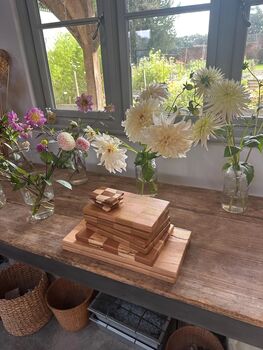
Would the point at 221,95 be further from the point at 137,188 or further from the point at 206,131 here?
the point at 137,188

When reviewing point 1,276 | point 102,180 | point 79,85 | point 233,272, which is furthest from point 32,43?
point 233,272

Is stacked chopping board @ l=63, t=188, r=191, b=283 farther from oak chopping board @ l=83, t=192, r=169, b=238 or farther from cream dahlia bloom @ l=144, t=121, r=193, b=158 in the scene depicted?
cream dahlia bloom @ l=144, t=121, r=193, b=158

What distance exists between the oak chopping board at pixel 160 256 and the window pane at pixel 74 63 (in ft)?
2.69

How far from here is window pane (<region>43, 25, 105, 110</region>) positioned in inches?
48.6

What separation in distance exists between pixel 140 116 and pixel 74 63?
783 mm

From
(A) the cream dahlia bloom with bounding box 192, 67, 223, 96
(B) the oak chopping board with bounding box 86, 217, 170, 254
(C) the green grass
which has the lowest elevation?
(B) the oak chopping board with bounding box 86, 217, 170, 254

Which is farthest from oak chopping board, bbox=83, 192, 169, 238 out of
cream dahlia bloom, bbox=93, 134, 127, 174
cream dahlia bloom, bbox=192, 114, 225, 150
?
cream dahlia bloom, bbox=192, 114, 225, 150

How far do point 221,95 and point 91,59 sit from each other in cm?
81

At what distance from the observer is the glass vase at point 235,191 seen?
0.87 meters

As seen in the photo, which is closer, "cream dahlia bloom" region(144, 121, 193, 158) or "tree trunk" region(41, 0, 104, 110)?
"cream dahlia bloom" region(144, 121, 193, 158)

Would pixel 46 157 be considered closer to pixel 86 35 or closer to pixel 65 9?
pixel 86 35

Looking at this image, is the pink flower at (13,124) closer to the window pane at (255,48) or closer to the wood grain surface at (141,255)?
the wood grain surface at (141,255)

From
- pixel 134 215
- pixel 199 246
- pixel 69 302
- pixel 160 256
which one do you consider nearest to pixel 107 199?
pixel 134 215

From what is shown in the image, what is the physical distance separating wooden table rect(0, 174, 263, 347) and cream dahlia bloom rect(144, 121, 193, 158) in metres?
0.32
